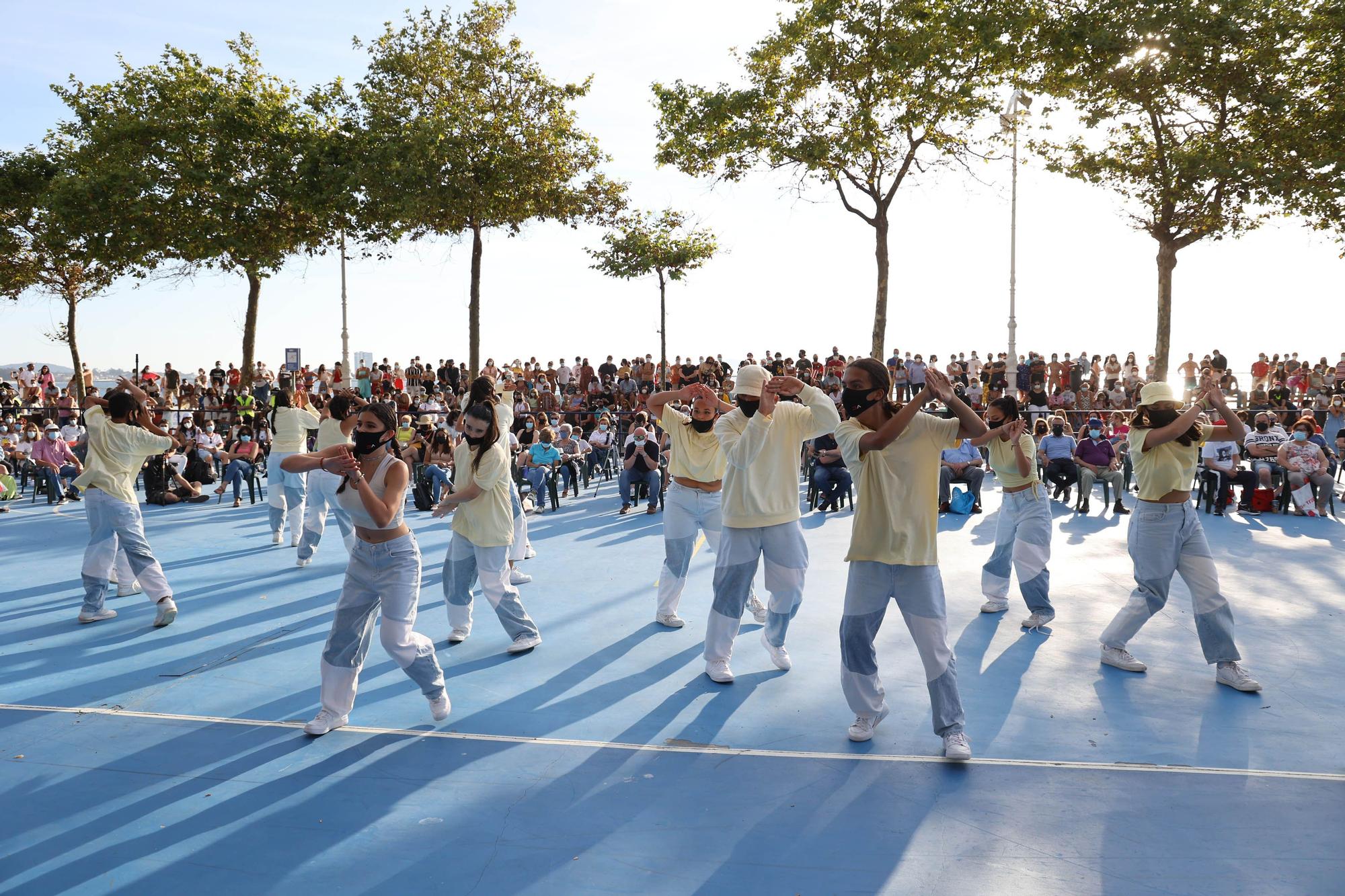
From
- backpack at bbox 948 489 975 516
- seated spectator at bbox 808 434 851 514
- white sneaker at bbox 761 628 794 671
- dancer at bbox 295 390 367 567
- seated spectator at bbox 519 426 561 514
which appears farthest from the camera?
seated spectator at bbox 519 426 561 514

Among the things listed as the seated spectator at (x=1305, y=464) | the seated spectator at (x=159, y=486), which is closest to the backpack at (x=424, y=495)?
the seated spectator at (x=159, y=486)

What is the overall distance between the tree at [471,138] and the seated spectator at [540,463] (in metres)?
8.96

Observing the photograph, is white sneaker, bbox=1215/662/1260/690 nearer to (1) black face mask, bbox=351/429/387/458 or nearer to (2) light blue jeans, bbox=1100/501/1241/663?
(2) light blue jeans, bbox=1100/501/1241/663

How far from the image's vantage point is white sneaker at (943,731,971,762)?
15.0 ft

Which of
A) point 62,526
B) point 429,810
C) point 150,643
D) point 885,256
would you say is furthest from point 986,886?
point 885,256

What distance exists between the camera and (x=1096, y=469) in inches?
551

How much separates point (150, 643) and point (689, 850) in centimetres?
511

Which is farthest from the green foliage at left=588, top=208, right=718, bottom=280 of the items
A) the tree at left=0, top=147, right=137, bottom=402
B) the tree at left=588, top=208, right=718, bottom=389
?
the tree at left=0, top=147, right=137, bottom=402

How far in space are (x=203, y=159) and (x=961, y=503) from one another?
21142mm

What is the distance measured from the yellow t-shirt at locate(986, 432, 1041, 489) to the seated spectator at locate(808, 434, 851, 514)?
6.38 metres

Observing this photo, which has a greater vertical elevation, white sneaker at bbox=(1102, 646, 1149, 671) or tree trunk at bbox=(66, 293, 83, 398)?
tree trunk at bbox=(66, 293, 83, 398)

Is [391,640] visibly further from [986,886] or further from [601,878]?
[986,886]

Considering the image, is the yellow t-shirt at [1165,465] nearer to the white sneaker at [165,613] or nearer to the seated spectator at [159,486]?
the white sneaker at [165,613]

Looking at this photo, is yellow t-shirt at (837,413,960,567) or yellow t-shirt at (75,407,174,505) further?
yellow t-shirt at (75,407,174,505)
